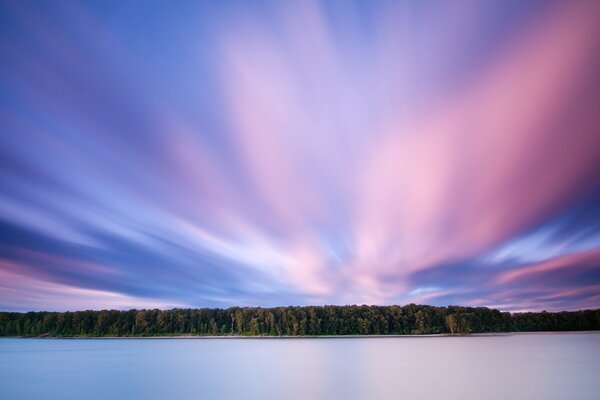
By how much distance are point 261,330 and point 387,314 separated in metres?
51.5

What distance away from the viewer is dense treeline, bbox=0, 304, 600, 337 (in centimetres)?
14700

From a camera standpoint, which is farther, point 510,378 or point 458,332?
point 458,332

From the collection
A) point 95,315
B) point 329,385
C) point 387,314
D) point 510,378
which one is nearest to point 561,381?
point 510,378

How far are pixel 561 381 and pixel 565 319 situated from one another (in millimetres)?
183095

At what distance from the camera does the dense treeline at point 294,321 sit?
147000 millimetres

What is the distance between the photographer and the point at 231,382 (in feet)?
112

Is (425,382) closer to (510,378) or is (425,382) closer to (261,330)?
(510,378)

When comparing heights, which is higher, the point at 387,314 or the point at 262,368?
the point at 387,314

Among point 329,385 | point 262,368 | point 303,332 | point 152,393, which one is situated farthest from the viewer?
point 303,332

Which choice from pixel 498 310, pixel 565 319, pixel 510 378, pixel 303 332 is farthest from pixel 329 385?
pixel 565 319

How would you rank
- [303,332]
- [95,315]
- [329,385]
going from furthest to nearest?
[95,315] < [303,332] < [329,385]

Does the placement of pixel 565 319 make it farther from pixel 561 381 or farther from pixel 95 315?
pixel 95 315

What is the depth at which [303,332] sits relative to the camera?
147000 mm

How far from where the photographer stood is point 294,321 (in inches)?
5743
